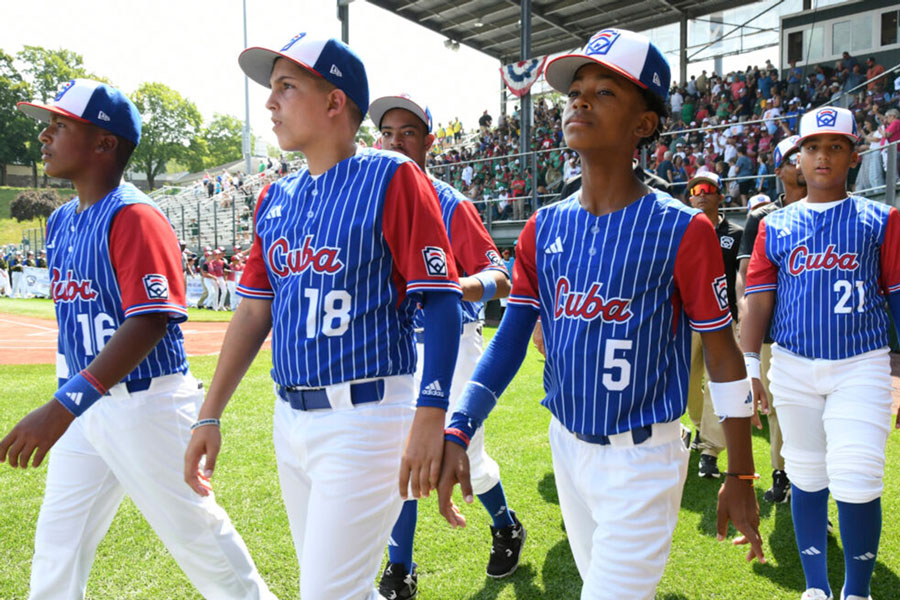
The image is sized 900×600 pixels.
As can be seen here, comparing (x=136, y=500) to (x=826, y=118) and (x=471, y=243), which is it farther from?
(x=826, y=118)

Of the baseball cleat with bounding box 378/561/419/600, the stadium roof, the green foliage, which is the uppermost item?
the stadium roof

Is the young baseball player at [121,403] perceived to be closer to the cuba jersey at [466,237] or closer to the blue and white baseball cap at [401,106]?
the cuba jersey at [466,237]

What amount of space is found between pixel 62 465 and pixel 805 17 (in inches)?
976

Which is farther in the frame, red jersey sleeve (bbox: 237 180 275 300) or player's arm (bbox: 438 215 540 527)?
red jersey sleeve (bbox: 237 180 275 300)

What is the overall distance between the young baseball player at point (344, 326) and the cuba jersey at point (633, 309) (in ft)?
1.29

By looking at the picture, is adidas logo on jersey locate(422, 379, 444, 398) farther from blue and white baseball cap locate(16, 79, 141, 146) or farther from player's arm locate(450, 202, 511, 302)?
blue and white baseball cap locate(16, 79, 141, 146)

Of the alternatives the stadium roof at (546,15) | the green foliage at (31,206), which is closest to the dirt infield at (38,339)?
the stadium roof at (546,15)

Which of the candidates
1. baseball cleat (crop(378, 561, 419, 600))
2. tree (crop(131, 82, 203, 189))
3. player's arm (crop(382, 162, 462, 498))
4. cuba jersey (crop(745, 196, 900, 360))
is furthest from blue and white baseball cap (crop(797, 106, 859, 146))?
tree (crop(131, 82, 203, 189))

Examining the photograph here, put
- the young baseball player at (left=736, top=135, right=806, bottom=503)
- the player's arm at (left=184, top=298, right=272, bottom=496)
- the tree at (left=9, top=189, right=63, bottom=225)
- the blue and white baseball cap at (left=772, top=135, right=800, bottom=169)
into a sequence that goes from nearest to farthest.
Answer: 1. the player's arm at (left=184, top=298, right=272, bottom=496)
2. the blue and white baseball cap at (left=772, top=135, right=800, bottom=169)
3. the young baseball player at (left=736, top=135, right=806, bottom=503)
4. the tree at (left=9, top=189, right=63, bottom=225)

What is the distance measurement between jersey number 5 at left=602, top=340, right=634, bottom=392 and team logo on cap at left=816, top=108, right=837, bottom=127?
2170mm

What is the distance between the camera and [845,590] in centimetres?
321

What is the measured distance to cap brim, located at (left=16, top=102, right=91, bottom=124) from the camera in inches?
114

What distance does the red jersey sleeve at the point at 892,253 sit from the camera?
10.7 feet

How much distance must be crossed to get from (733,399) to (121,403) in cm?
224
